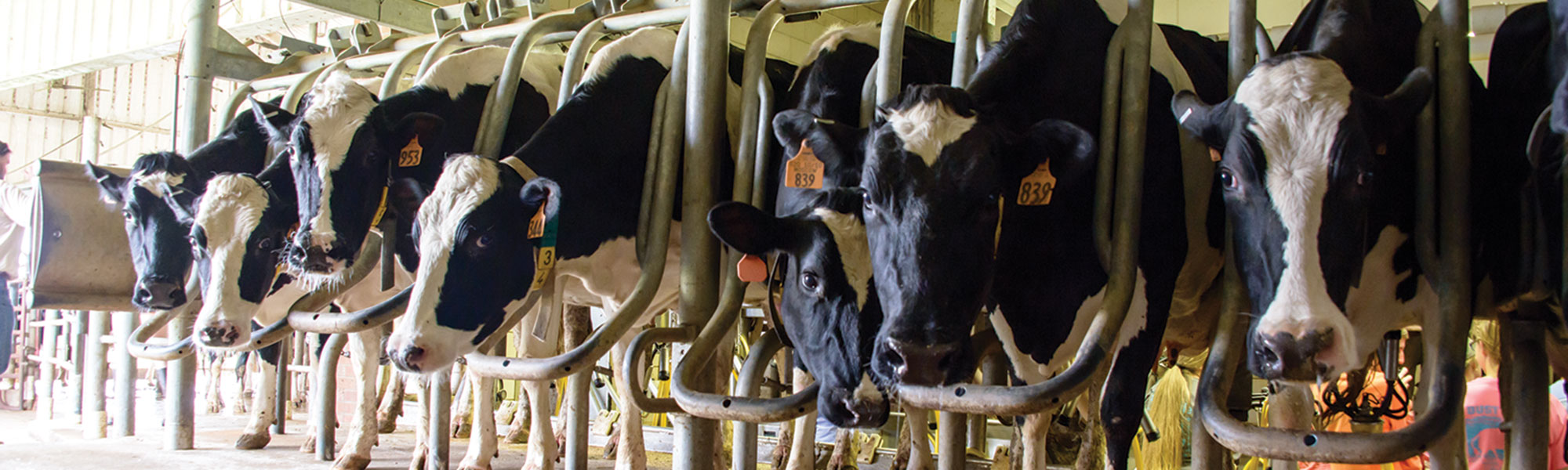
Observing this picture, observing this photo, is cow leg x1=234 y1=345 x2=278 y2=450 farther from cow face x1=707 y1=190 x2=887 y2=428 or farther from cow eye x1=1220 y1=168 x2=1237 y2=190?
cow eye x1=1220 y1=168 x2=1237 y2=190

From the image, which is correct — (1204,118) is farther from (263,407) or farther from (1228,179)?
(263,407)

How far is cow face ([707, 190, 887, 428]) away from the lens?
251 centimetres

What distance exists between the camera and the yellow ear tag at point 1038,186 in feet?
7.81

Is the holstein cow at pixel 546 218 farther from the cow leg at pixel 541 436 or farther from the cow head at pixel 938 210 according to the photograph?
the cow head at pixel 938 210

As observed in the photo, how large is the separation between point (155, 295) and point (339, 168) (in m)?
1.22

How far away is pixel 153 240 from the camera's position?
4.29 m

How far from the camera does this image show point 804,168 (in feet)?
8.78

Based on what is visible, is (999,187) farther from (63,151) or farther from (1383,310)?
(63,151)

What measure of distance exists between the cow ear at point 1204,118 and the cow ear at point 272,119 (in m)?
3.07

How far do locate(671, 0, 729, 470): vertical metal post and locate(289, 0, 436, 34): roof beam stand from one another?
279 cm

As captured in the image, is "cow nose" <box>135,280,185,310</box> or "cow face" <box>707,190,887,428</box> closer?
"cow face" <box>707,190,887,428</box>

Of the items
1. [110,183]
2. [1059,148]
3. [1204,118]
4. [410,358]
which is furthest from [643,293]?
[110,183]

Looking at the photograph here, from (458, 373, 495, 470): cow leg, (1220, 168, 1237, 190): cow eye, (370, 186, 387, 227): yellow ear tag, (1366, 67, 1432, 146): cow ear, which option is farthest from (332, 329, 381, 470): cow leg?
(1366, 67, 1432, 146): cow ear

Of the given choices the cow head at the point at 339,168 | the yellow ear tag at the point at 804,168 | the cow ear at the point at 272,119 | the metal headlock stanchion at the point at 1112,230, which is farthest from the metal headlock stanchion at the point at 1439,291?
the cow ear at the point at 272,119
